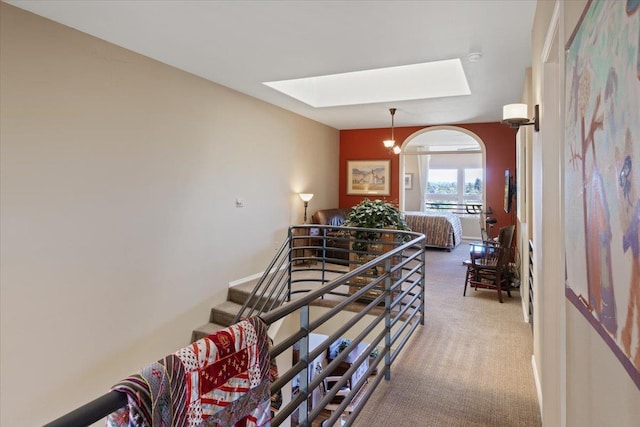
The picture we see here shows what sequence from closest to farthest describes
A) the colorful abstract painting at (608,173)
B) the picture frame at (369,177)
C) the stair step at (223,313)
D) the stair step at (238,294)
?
the colorful abstract painting at (608,173)
the stair step at (223,313)
the stair step at (238,294)
the picture frame at (369,177)

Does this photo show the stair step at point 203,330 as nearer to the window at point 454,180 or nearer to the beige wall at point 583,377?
the beige wall at point 583,377

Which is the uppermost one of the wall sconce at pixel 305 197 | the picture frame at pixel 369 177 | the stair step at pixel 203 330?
the picture frame at pixel 369 177

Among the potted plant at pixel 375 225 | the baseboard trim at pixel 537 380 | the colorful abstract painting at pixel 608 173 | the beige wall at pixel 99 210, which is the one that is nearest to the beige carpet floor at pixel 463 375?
the baseboard trim at pixel 537 380

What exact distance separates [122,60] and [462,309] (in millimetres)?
4426

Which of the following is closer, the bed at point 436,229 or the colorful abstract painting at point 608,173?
the colorful abstract painting at point 608,173

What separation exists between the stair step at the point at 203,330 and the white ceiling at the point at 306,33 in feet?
9.68

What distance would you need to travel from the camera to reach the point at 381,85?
5.27m

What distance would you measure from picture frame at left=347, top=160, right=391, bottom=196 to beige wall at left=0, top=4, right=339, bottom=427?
11.5 feet

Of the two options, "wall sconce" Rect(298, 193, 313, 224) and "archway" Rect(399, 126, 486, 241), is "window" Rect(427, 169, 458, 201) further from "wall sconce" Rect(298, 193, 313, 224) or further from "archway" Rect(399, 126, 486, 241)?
"wall sconce" Rect(298, 193, 313, 224)

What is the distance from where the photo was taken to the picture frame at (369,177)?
7684 mm

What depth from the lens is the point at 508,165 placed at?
6574mm

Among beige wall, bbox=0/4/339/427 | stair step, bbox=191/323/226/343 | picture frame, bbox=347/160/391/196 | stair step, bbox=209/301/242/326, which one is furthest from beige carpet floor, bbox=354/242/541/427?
picture frame, bbox=347/160/391/196

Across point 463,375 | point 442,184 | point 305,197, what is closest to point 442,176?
point 442,184

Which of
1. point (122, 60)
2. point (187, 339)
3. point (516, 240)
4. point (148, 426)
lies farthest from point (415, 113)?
point (148, 426)
